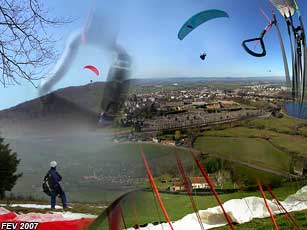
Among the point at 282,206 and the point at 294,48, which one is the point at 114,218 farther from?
the point at 294,48

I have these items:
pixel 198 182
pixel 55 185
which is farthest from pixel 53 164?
pixel 198 182

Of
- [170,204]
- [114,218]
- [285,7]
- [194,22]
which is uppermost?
[285,7]

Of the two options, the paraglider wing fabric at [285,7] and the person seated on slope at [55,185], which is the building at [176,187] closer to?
the person seated on slope at [55,185]

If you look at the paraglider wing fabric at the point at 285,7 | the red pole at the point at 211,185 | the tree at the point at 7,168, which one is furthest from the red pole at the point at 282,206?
the tree at the point at 7,168

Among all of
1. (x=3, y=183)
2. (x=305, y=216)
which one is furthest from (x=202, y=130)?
(x=3, y=183)

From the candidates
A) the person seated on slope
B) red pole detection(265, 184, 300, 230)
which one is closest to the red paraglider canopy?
the person seated on slope
